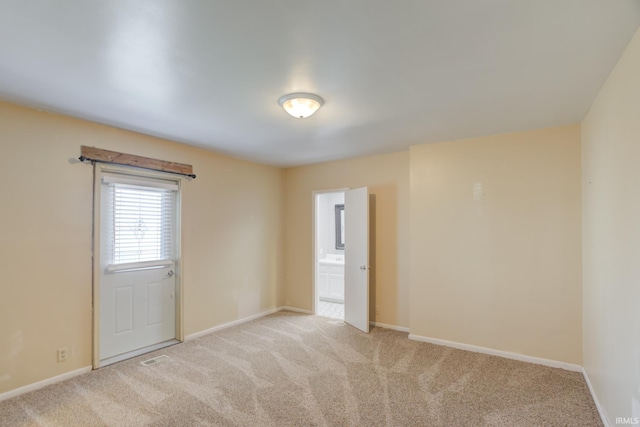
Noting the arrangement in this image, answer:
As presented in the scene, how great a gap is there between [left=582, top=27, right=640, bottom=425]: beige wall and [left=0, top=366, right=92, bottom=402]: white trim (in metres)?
4.31

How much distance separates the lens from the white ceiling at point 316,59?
5.07 ft

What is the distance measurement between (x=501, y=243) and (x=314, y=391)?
8.39ft

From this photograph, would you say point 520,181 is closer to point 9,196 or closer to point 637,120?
point 637,120

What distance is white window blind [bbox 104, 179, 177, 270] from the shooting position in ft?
11.4

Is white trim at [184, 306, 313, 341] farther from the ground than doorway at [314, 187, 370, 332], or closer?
closer

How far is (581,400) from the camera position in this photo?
8.71 feet

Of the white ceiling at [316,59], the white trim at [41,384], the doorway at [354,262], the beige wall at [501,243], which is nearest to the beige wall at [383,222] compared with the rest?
the doorway at [354,262]

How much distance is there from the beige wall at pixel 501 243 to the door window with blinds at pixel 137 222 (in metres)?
3.14

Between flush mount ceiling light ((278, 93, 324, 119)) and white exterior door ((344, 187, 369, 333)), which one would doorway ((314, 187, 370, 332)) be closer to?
white exterior door ((344, 187, 369, 333))

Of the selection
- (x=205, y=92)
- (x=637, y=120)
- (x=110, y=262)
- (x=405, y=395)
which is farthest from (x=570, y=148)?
(x=110, y=262)

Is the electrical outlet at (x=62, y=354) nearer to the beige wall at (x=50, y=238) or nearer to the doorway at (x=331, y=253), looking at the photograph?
the beige wall at (x=50, y=238)

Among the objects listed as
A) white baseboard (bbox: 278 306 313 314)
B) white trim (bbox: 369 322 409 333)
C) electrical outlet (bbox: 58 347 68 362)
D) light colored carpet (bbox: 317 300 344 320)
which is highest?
electrical outlet (bbox: 58 347 68 362)

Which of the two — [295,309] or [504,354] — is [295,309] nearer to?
[295,309]

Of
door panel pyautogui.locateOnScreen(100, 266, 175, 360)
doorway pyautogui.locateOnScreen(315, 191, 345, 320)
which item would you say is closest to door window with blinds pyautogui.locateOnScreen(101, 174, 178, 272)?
door panel pyautogui.locateOnScreen(100, 266, 175, 360)
